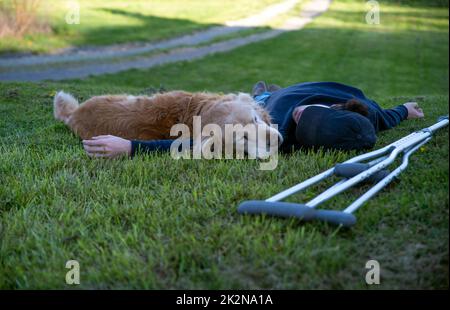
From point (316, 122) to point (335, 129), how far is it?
6.1 inches

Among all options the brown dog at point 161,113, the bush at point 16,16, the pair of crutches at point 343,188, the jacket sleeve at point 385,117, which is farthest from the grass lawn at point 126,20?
the pair of crutches at point 343,188

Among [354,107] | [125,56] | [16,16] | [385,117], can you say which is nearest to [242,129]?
[354,107]

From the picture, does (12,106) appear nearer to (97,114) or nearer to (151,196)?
(97,114)

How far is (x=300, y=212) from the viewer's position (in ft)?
8.45

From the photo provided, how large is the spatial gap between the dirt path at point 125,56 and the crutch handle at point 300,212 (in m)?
9.60

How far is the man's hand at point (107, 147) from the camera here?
405 centimetres

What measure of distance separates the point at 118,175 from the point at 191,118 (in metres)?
0.98

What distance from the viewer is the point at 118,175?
367 centimetres

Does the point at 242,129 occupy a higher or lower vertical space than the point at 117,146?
higher

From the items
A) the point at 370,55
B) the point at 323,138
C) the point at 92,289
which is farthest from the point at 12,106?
the point at 370,55

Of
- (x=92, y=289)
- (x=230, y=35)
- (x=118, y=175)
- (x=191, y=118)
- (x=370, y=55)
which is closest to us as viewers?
(x=92, y=289)

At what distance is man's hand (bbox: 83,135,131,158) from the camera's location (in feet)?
13.3

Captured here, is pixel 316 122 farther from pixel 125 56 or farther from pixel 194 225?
pixel 125 56

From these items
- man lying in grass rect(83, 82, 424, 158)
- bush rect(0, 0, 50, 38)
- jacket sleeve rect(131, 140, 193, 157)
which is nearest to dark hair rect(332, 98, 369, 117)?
man lying in grass rect(83, 82, 424, 158)
